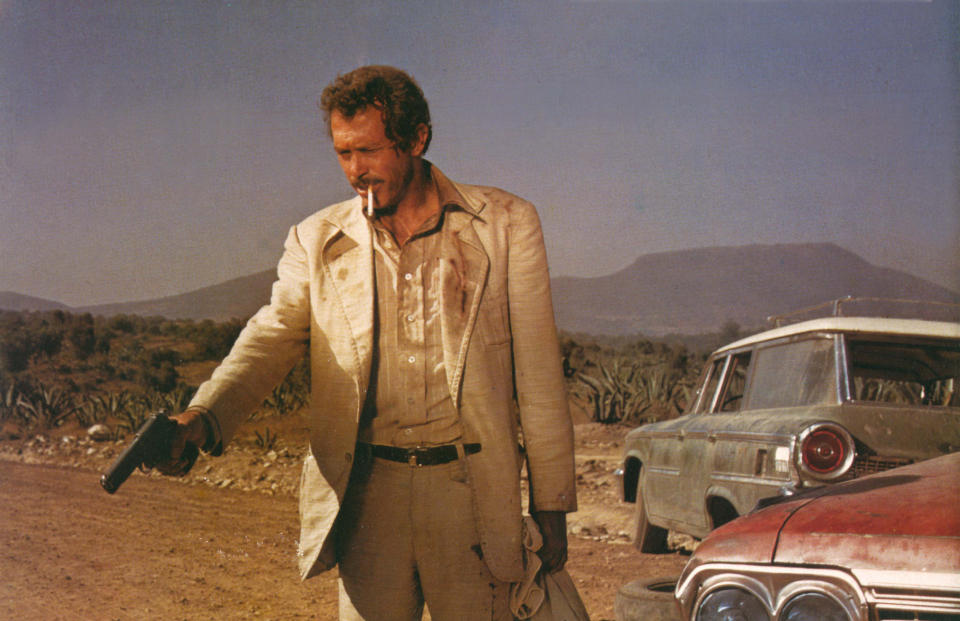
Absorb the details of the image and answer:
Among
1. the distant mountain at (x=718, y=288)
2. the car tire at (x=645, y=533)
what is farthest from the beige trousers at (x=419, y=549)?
the distant mountain at (x=718, y=288)

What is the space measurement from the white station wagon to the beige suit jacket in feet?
4.07

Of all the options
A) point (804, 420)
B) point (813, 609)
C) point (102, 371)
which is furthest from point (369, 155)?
point (102, 371)

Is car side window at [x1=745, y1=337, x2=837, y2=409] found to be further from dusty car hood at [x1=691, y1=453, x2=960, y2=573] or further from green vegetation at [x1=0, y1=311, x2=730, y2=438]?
→ green vegetation at [x1=0, y1=311, x2=730, y2=438]

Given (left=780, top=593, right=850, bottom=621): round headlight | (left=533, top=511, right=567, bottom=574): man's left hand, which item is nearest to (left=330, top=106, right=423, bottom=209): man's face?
(left=533, top=511, right=567, bottom=574): man's left hand

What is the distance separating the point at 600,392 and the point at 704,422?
9677 mm

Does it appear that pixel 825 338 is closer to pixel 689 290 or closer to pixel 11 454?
pixel 11 454

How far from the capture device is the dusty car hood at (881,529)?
1717mm

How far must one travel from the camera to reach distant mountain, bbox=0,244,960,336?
56.2 meters

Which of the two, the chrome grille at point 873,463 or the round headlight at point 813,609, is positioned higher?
the round headlight at point 813,609

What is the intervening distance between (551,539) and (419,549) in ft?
1.17

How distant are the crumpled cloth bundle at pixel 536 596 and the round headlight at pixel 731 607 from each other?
2.17ft

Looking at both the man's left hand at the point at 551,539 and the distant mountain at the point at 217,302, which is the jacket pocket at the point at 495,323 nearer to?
the man's left hand at the point at 551,539

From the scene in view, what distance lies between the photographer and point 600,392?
15094 mm

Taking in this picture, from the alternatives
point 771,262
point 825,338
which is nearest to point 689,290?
point 771,262
